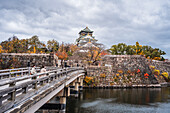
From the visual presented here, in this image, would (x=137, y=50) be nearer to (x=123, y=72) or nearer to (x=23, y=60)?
(x=123, y=72)

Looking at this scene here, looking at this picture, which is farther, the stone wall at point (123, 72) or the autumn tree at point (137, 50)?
the autumn tree at point (137, 50)

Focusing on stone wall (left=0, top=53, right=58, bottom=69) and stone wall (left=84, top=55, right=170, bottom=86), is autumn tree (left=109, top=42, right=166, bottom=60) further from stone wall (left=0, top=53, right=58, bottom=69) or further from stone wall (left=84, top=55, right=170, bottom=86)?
stone wall (left=0, top=53, right=58, bottom=69)

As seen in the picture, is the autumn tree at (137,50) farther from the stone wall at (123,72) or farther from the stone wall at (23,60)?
the stone wall at (23,60)

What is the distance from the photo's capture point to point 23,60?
41250 mm

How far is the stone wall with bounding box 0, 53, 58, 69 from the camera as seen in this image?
40.3 m

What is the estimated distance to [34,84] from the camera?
7.69 metres

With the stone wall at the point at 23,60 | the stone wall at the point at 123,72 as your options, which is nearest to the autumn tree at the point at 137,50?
the stone wall at the point at 123,72

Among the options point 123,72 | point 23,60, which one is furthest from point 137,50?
point 23,60

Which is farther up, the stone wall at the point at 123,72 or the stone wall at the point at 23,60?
the stone wall at the point at 23,60

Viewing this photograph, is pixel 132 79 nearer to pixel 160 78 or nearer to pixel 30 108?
pixel 160 78

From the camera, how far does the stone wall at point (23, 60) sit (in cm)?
4031

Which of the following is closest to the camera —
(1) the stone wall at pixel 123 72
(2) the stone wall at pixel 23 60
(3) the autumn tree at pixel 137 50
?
(1) the stone wall at pixel 123 72

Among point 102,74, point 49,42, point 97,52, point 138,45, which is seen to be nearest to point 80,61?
point 97,52

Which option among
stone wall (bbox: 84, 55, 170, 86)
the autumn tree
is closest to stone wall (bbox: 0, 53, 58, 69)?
stone wall (bbox: 84, 55, 170, 86)
